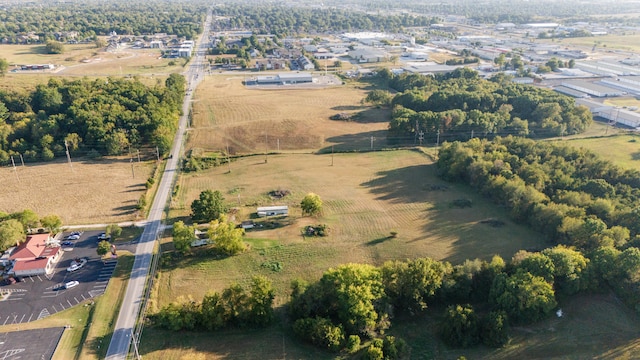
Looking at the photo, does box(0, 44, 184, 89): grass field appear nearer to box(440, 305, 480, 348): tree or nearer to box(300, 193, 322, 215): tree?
box(300, 193, 322, 215): tree

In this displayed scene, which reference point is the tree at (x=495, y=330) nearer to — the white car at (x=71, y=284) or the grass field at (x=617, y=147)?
the white car at (x=71, y=284)

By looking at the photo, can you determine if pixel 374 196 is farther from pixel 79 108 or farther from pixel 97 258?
pixel 79 108

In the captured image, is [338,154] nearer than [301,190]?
No

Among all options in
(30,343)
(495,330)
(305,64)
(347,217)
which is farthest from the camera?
(305,64)

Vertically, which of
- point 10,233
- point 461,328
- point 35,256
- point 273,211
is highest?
point 10,233

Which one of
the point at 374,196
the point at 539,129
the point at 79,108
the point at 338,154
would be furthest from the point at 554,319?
the point at 79,108

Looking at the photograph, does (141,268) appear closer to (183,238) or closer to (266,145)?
(183,238)

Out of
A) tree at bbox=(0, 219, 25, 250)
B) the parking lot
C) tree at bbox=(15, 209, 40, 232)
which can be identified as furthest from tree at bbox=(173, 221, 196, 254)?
tree at bbox=(15, 209, 40, 232)

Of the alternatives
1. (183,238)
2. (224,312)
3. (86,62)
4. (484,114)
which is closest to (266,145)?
(183,238)

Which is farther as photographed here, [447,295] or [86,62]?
[86,62]
